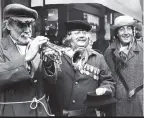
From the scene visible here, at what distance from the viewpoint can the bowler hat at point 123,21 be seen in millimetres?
3377

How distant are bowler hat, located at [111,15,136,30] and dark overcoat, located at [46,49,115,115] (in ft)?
1.64

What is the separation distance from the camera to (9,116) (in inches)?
108

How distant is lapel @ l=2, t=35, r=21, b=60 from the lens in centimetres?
272

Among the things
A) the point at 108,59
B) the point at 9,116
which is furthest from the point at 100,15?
the point at 9,116

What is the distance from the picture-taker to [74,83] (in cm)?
318

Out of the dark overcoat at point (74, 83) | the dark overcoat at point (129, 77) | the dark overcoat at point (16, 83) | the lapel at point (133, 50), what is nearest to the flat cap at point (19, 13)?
the dark overcoat at point (16, 83)

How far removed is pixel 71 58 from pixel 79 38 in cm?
24

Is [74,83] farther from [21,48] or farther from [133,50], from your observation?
[133,50]

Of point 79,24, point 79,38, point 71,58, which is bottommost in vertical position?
point 71,58

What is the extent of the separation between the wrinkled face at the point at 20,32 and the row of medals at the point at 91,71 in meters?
0.72

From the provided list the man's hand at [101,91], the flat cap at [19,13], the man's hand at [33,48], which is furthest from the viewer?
the man's hand at [101,91]

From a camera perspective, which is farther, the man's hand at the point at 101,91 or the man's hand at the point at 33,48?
the man's hand at the point at 101,91

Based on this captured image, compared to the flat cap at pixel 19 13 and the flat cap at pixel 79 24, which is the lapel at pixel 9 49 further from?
the flat cap at pixel 79 24

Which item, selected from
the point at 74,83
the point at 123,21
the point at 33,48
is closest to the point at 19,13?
the point at 33,48
